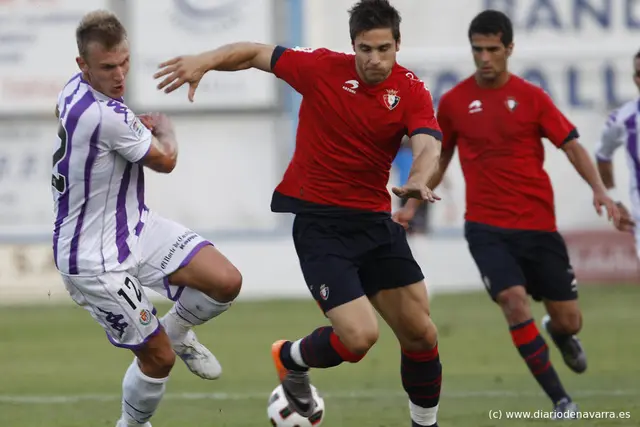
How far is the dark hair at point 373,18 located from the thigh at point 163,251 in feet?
4.75

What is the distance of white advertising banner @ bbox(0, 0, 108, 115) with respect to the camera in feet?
65.7

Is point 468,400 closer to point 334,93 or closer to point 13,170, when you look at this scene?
point 334,93

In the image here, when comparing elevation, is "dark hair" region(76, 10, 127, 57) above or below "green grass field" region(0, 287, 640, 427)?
above

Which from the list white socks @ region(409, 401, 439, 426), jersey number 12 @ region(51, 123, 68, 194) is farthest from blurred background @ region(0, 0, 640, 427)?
jersey number 12 @ region(51, 123, 68, 194)

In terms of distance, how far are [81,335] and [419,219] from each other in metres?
6.25

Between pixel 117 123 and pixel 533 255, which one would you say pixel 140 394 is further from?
pixel 533 255

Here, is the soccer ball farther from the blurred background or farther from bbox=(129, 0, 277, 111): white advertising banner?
bbox=(129, 0, 277, 111): white advertising banner

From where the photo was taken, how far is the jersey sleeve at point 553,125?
900 centimetres

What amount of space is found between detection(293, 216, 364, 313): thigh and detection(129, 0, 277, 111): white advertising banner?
12.7 m

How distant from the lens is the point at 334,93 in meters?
7.43

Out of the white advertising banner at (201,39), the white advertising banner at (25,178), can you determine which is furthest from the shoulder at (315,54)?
the white advertising banner at (25,178)

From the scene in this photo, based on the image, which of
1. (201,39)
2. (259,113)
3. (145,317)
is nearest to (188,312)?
(145,317)

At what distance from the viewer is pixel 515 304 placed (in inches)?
347

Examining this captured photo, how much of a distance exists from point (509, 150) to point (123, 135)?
3202 millimetres
